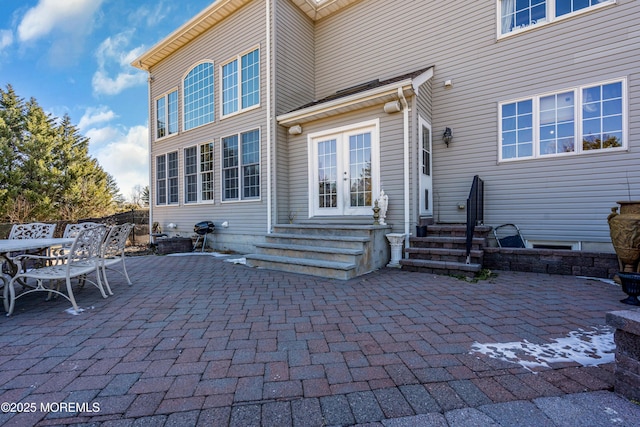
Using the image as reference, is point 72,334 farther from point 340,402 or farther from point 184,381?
point 340,402

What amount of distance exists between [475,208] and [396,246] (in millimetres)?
1651

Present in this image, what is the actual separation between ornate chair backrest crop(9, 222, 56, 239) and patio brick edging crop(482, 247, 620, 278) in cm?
713

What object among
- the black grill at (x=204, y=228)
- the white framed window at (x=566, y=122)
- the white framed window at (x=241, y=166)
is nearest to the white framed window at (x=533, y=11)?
the white framed window at (x=566, y=122)

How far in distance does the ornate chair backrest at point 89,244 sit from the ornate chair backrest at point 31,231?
4.86 ft

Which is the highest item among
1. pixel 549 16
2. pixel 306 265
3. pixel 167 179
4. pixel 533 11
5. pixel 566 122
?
pixel 533 11

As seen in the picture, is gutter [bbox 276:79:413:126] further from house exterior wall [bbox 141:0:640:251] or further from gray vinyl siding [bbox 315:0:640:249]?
gray vinyl siding [bbox 315:0:640:249]

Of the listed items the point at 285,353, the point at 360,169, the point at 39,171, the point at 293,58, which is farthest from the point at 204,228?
the point at 39,171

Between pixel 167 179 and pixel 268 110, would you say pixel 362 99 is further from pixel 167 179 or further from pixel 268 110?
pixel 167 179

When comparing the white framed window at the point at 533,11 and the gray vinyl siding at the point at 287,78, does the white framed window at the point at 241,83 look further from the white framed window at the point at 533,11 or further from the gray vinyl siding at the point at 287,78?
the white framed window at the point at 533,11

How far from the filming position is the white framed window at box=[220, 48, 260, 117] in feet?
23.6

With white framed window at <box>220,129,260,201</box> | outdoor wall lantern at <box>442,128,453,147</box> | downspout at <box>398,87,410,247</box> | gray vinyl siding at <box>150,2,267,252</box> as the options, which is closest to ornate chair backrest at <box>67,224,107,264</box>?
gray vinyl siding at <box>150,2,267,252</box>

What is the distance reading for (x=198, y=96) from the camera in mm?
8727

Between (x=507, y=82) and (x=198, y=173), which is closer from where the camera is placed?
(x=507, y=82)

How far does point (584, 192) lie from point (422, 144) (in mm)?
2845
